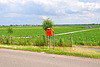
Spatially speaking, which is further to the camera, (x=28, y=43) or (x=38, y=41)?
(x=28, y=43)

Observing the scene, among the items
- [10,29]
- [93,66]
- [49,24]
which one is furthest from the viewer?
[10,29]

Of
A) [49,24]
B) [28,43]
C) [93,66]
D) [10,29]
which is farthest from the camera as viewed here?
[10,29]

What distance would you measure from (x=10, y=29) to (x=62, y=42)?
782 cm

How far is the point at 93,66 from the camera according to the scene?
5.85m

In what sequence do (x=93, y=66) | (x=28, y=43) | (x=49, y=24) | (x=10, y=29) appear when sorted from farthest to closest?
(x=10, y=29) → (x=28, y=43) → (x=49, y=24) → (x=93, y=66)

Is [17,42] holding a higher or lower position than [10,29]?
lower

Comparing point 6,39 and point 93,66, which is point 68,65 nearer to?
point 93,66

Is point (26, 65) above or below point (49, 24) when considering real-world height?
below

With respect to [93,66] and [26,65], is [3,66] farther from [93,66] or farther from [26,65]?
[93,66]

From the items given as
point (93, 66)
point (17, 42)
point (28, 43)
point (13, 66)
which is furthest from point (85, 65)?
point (17, 42)

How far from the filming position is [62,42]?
13805 millimetres

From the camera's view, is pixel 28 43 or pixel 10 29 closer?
pixel 28 43

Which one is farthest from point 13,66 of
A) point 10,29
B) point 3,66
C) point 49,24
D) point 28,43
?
point 10,29

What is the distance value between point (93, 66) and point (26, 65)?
10.5ft
